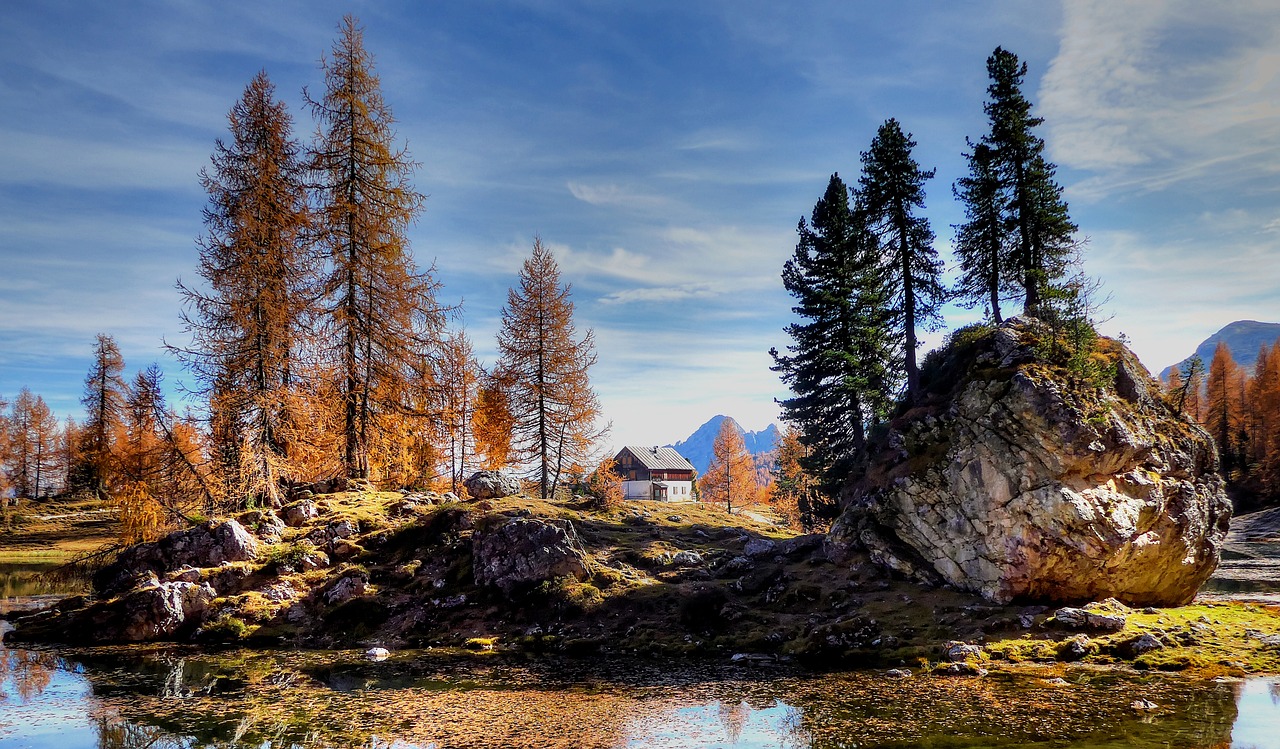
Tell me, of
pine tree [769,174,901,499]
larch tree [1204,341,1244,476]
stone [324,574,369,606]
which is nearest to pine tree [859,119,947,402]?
pine tree [769,174,901,499]

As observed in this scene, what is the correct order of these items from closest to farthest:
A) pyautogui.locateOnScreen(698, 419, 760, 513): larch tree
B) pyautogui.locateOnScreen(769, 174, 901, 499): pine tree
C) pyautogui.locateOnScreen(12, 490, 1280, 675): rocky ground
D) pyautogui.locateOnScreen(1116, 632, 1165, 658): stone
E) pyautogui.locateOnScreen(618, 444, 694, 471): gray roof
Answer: pyautogui.locateOnScreen(1116, 632, 1165, 658): stone, pyautogui.locateOnScreen(12, 490, 1280, 675): rocky ground, pyautogui.locateOnScreen(769, 174, 901, 499): pine tree, pyautogui.locateOnScreen(698, 419, 760, 513): larch tree, pyautogui.locateOnScreen(618, 444, 694, 471): gray roof

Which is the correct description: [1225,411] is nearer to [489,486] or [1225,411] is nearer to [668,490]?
[668,490]

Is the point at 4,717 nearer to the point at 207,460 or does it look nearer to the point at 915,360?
the point at 207,460

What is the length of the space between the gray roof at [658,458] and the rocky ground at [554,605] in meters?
53.7

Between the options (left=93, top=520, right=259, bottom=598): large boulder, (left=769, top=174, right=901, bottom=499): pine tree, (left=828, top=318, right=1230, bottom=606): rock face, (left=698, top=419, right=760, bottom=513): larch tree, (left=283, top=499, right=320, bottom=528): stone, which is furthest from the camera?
(left=698, top=419, right=760, bottom=513): larch tree

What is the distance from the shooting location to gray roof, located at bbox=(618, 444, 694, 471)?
3314 inches

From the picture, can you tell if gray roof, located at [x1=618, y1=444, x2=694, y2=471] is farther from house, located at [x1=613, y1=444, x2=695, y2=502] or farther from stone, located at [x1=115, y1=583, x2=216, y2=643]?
stone, located at [x1=115, y1=583, x2=216, y2=643]

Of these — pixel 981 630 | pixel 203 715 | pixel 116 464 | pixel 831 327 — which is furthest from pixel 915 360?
pixel 116 464

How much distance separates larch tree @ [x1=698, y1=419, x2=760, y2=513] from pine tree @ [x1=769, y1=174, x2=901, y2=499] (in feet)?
119

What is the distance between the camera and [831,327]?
3731 centimetres

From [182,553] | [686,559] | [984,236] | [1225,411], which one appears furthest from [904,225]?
[1225,411]

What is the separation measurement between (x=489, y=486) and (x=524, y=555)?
34.1 feet

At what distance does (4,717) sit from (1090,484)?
32.6m

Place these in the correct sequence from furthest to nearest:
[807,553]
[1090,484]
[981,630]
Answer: [807,553] → [1090,484] → [981,630]
